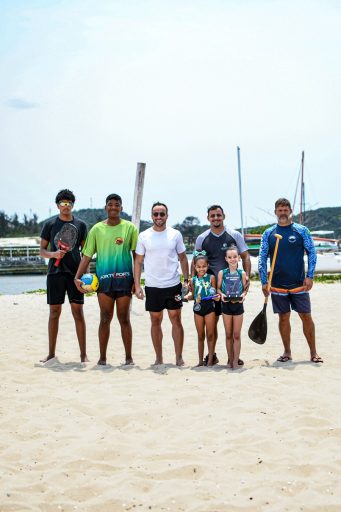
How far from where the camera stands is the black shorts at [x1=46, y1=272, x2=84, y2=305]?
6.61 m

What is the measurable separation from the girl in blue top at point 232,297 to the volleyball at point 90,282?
135 centimetres

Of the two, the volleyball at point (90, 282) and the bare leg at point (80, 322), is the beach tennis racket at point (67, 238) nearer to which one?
the volleyball at point (90, 282)

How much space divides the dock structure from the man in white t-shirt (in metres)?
57.3

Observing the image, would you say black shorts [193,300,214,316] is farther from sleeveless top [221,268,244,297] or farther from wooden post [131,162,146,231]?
wooden post [131,162,146,231]

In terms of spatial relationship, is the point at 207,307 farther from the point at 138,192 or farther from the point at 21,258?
the point at 21,258

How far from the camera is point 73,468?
3670mm

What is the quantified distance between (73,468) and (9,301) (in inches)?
437

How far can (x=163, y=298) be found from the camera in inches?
248

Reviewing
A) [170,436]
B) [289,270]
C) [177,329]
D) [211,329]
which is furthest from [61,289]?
[170,436]

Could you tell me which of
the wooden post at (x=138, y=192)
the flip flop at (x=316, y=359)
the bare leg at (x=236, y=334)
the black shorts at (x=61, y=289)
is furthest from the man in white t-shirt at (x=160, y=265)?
the wooden post at (x=138, y=192)

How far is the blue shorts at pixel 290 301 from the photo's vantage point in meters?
6.42

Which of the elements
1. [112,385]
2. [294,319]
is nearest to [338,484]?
[112,385]

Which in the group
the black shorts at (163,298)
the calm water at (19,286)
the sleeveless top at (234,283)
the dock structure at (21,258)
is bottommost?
the calm water at (19,286)

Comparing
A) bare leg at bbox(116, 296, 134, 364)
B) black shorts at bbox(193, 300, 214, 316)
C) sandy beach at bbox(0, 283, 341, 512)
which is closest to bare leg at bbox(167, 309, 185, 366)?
sandy beach at bbox(0, 283, 341, 512)
